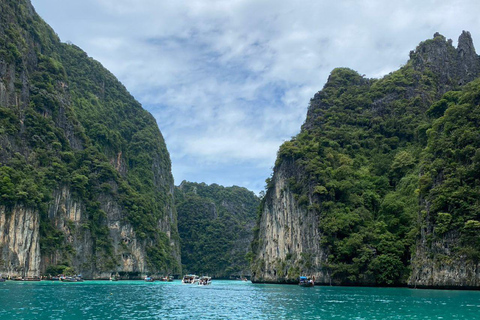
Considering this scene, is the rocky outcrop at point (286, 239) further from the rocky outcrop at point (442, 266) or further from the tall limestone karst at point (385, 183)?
the rocky outcrop at point (442, 266)

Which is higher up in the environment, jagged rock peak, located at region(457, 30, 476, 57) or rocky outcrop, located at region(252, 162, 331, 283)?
jagged rock peak, located at region(457, 30, 476, 57)

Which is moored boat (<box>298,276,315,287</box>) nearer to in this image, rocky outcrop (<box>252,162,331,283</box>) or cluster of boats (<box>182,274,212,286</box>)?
rocky outcrop (<box>252,162,331,283</box>)

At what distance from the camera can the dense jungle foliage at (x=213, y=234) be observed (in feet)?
506

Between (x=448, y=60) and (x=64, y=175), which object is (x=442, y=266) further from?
Answer: (x=64, y=175)

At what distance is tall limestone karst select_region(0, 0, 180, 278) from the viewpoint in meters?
73.6

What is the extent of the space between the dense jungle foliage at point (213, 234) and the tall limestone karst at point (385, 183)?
6505cm

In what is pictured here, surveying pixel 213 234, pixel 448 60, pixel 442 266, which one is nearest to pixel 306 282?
pixel 442 266

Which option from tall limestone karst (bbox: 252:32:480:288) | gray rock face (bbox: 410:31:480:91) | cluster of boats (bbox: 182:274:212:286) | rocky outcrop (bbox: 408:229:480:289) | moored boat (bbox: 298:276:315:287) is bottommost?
cluster of boats (bbox: 182:274:212:286)

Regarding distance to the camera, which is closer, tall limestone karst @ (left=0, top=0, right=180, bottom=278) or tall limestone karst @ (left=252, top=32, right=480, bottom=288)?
tall limestone karst @ (left=252, top=32, right=480, bottom=288)

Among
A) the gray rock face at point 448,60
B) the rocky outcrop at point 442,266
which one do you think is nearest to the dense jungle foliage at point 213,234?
the gray rock face at point 448,60

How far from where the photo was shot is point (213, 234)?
16238 centimetres

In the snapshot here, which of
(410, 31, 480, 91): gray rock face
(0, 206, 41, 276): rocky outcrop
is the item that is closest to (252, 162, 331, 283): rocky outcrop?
(410, 31, 480, 91): gray rock face

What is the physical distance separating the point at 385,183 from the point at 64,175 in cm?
5935

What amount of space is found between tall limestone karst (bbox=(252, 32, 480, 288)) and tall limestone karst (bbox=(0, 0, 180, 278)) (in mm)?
32693
